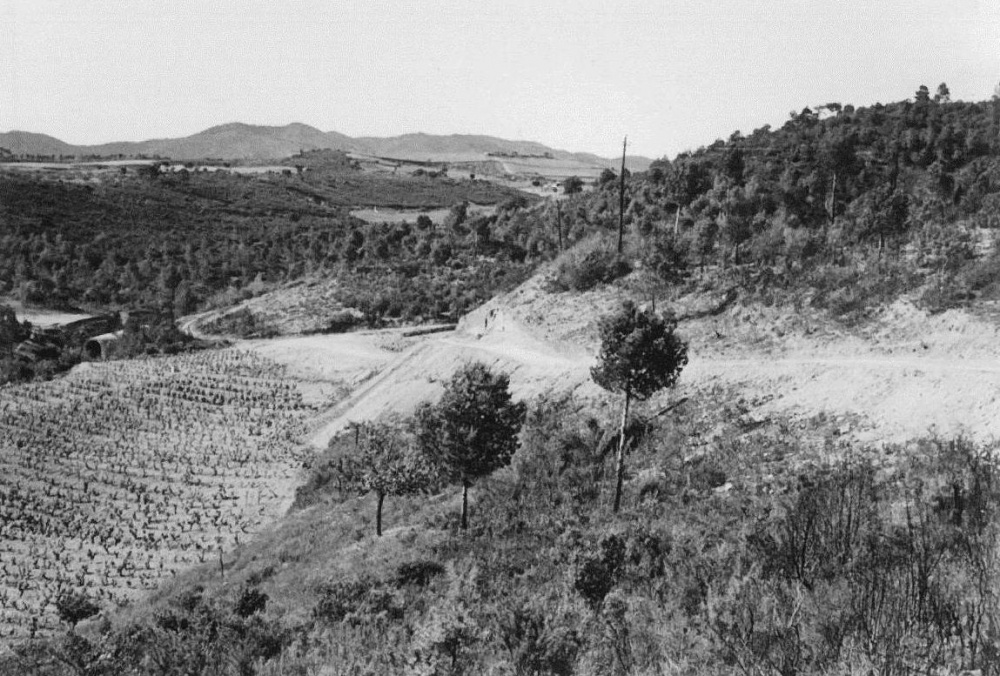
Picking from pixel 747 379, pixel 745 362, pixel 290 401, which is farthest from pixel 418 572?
pixel 290 401

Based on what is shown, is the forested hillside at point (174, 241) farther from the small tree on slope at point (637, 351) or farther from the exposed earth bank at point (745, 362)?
the small tree on slope at point (637, 351)

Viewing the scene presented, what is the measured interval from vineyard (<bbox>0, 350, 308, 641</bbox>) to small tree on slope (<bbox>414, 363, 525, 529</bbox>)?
14.3 m

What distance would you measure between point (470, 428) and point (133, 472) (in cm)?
2737

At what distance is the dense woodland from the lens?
7.83 meters

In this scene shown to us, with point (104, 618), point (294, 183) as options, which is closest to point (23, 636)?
point (104, 618)

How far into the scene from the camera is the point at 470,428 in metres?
24.0

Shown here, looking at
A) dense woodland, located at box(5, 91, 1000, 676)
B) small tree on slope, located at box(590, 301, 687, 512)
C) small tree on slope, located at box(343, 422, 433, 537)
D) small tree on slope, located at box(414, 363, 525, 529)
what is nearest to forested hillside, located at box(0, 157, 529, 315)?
dense woodland, located at box(5, 91, 1000, 676)

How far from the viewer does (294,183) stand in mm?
169750

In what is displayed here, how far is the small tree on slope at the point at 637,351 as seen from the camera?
74.6ft

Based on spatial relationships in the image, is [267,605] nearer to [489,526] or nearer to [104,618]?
[489,526]

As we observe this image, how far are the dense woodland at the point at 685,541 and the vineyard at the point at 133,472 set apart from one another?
371 centimetres

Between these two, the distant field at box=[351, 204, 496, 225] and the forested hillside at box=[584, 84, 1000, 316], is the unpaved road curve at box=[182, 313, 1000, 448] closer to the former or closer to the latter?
the forested hillside at box=[584, 84, 1000, 316]

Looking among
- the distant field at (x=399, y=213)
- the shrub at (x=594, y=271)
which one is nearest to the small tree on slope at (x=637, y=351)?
the shrub at (x=594, y=271)

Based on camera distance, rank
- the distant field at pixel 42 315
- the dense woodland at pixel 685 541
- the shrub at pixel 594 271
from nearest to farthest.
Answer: the dense woodland at pixel 685 541 < the shrub at pixel 594 271 < the distant field at pixel 42 315
